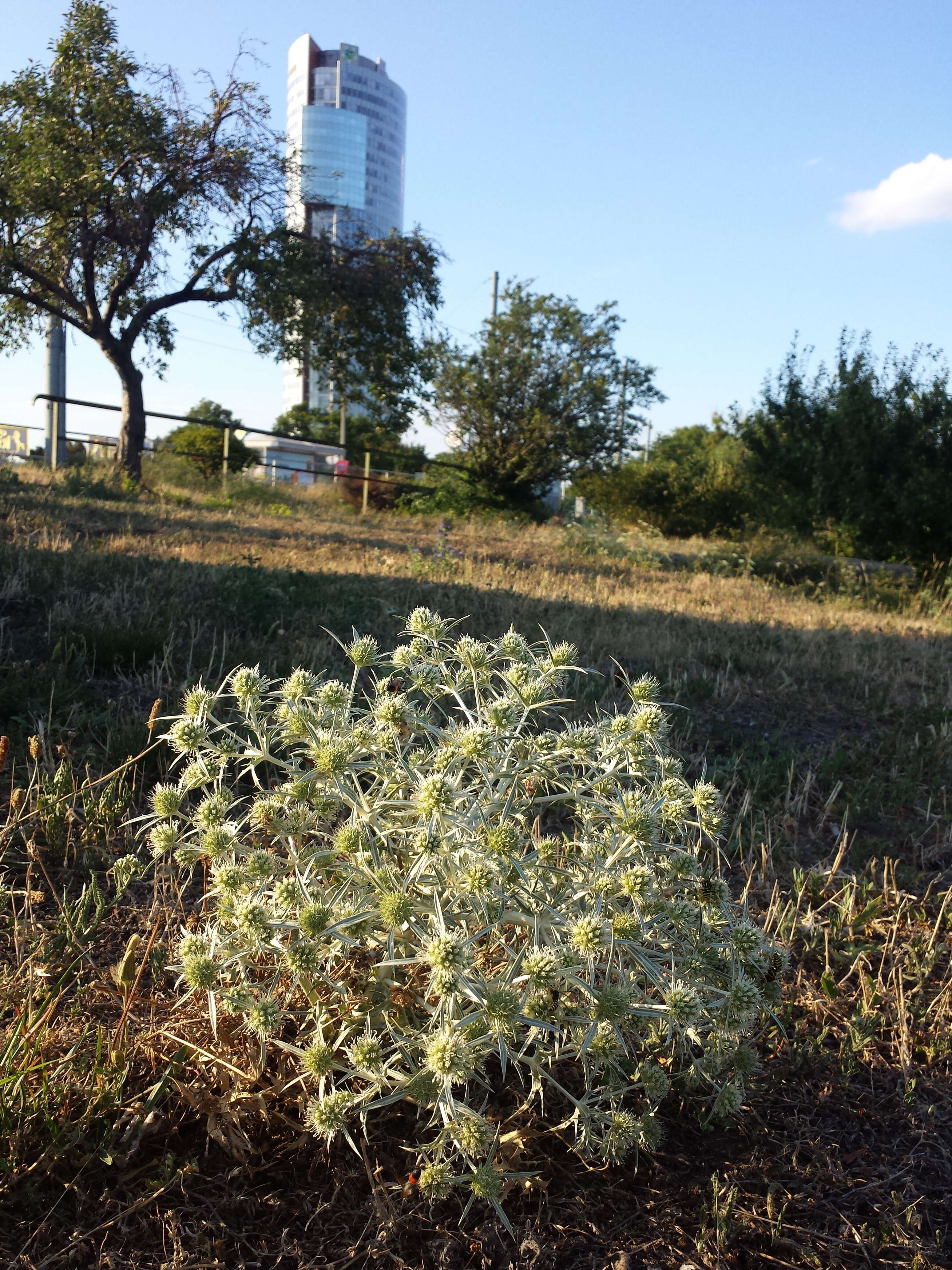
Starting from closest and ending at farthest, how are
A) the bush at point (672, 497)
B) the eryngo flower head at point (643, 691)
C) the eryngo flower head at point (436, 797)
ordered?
1. the eryngo flower head at point (436, 797)
2. the eryngo flower head at point (643, 691)
3. the bush at point (672, 497)

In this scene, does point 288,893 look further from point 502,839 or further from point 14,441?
point 14,441

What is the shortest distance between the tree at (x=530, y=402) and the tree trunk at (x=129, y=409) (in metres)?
9.19

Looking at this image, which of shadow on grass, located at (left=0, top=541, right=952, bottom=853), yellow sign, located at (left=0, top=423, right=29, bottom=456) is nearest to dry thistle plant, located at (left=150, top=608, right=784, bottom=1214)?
shadow on grass, located at (left=0, top=541, right=952, bottom=853)

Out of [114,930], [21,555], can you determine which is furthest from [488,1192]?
[21,555]

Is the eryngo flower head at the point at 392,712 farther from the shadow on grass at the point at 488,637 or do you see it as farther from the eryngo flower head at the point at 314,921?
the shadow on grass at the point at 488,637

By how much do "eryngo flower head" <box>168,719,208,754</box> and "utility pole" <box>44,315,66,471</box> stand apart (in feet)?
43.0

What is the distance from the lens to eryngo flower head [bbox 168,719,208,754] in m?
1.84

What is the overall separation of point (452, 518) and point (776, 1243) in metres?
14.7

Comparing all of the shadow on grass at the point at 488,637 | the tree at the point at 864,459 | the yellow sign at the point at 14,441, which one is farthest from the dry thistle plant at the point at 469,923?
the yellow sign at the point at 14,441

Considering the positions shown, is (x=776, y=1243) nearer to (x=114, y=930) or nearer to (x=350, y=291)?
(x=114, y=930)

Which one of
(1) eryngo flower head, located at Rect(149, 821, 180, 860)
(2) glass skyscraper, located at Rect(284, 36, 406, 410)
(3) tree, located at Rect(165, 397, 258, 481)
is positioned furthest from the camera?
(2) glass skyscraper, located at Rect(284, 36, 406, 410)

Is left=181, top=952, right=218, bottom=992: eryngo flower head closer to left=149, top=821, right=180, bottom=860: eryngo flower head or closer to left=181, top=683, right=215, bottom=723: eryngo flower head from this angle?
left=149, top=821, right=180, bottom=860: eryngo flower head

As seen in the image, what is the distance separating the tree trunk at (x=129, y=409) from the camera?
46.3ft

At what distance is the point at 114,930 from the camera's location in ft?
7.88
